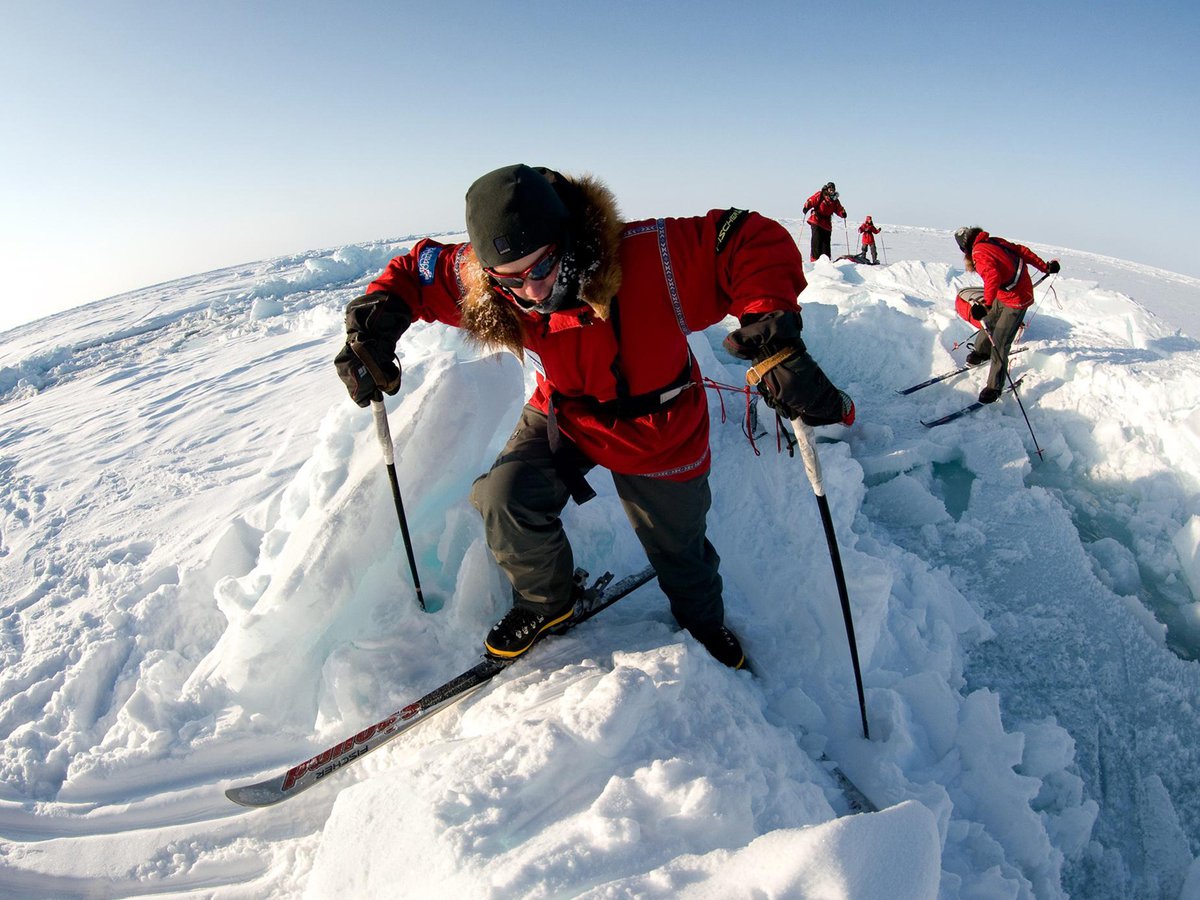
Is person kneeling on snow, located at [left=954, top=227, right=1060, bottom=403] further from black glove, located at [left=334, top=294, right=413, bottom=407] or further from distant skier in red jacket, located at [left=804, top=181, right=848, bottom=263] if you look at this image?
distant skier in red jacket, located at [left=804, top=181, right=848, bottom=263]

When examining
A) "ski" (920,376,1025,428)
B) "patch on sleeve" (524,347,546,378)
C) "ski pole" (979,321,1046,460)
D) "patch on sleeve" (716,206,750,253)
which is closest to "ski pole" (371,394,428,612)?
"patch on sleeve" (524,347,546,378)

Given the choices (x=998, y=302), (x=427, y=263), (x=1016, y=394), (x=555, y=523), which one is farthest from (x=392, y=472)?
(x=998, y=302)

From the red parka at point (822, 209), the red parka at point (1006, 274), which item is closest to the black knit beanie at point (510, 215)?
the red parka at point (1006, 274)

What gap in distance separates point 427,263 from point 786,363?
4.33 ft

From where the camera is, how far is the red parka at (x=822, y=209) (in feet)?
34.9

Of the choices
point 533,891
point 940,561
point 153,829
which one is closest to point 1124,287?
point 940,561

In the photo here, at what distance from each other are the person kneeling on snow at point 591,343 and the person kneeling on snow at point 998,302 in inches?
156

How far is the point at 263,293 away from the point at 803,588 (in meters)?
18.0

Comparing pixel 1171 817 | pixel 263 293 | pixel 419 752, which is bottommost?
pixel 1171 817

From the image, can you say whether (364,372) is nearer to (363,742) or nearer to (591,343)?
(591,343)

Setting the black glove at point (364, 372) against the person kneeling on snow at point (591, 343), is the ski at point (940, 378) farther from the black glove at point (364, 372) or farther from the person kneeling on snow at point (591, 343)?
the black glove at point (364, 372)

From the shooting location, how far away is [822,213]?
1076cm

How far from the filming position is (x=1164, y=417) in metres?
3.88

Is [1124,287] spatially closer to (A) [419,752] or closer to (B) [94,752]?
(A) [419,752]
